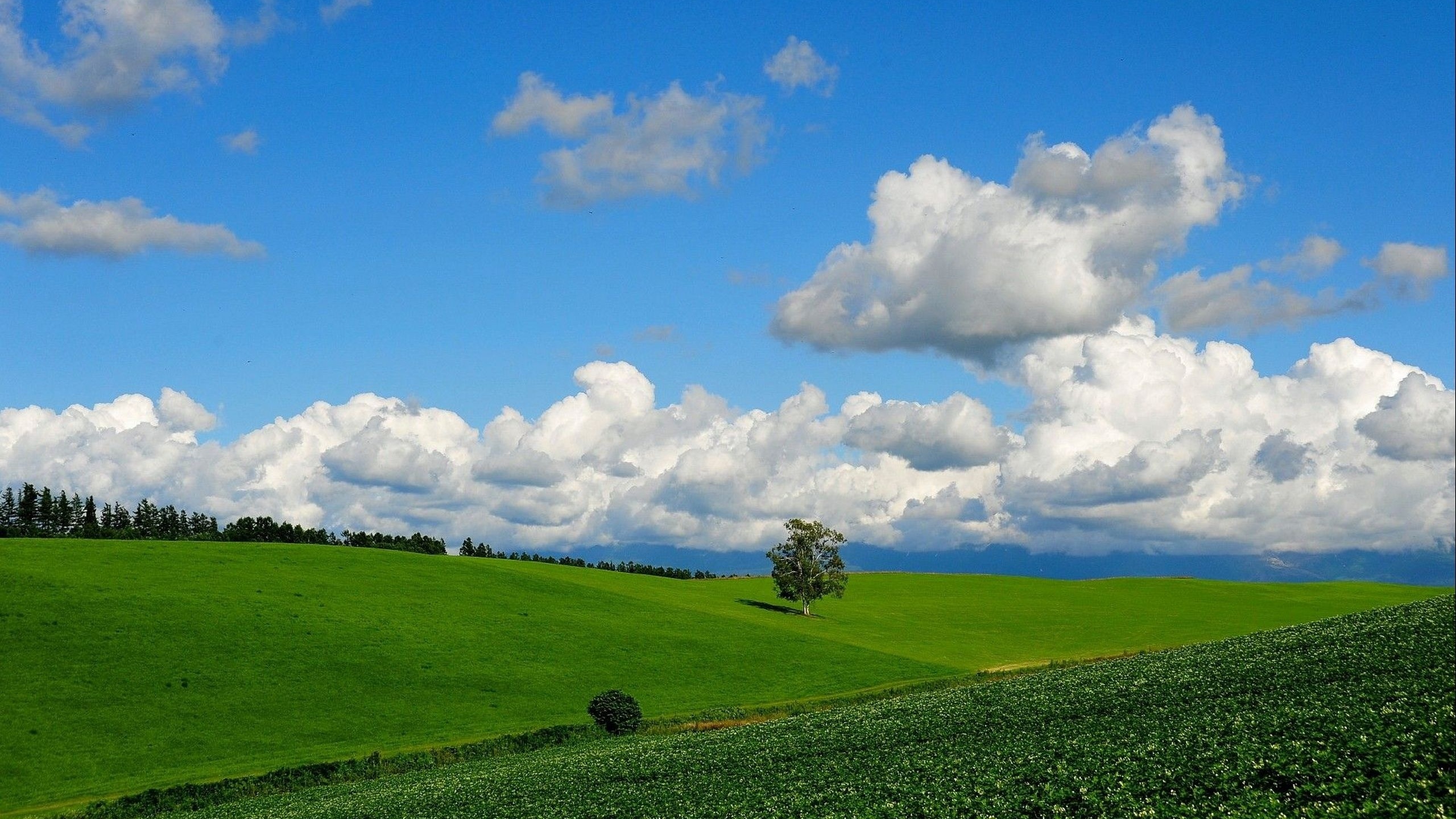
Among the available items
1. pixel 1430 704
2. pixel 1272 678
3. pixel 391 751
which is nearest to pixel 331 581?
pixel 391 751

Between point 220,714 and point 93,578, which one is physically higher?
point 93,578

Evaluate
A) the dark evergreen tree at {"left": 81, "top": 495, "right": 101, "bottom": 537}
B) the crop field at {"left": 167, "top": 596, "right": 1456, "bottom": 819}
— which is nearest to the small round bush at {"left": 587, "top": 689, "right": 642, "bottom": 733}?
the crop field at {"left": 167, "top": 596, "right": 1456, "bottom": 819}

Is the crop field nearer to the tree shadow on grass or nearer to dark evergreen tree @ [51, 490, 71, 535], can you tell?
the tree shadow on grass

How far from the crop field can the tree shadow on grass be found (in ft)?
249

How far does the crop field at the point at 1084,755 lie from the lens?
26.2 metres

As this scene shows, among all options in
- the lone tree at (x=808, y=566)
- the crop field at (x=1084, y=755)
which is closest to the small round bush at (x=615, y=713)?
the crop field at (x=1084, y=755)

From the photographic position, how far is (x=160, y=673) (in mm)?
74625

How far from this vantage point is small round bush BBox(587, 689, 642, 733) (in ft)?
205

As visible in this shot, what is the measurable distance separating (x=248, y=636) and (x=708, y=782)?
63.6 m

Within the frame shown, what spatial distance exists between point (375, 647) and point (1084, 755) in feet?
235

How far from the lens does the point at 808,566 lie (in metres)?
129

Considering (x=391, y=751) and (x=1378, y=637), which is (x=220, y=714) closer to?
(x=391, y=751)

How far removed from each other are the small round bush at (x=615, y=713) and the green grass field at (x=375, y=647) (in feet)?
28.6

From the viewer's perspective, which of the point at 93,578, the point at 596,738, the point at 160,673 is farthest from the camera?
the point at 93,578
